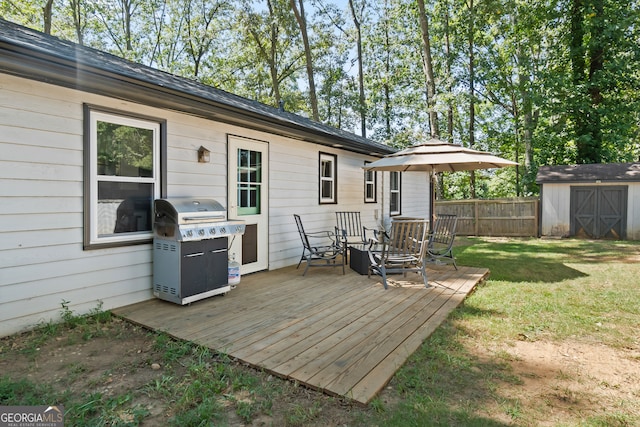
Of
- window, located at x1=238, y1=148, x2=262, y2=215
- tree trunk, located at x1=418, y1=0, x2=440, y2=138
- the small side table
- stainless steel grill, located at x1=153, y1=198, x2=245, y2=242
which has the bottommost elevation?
the small side table

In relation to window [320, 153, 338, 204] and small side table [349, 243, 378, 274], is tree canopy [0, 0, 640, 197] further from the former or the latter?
small side table [349, 243, 378, 274]

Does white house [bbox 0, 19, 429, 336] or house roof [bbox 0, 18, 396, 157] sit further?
white house [bbox 0, 19, 429, 336]

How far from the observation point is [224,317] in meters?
3.61

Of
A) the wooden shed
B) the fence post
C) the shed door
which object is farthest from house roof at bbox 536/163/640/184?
the fence post

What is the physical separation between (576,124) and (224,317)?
14.9m

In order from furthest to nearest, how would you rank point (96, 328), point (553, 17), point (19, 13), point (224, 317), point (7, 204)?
point (19, 13)
point (553, 17)
point (224, 317)
point (96, 328)
point (7, 204)

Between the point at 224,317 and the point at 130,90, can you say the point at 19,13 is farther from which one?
the point at 224,317

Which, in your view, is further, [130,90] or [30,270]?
[130,90]

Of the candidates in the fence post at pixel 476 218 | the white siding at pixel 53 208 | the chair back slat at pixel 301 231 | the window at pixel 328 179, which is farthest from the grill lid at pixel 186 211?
the fence post at pixel 476 218

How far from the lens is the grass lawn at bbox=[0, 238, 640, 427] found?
206 centimetres

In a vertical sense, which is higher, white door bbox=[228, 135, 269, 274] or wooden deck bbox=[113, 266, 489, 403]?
white door bbox=[228, 135, 269, 274]

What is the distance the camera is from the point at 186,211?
393cm

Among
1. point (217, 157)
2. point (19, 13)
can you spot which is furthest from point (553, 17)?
point (19, 13)

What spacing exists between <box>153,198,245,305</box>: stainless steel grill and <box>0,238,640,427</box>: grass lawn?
65cm
